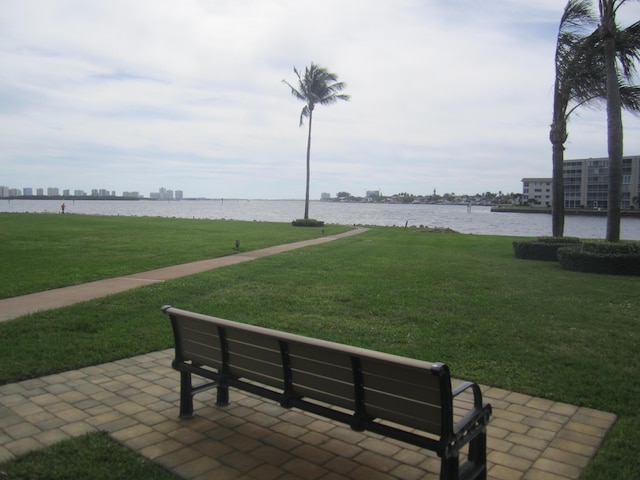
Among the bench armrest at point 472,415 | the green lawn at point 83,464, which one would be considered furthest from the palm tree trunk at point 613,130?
the green lawn at point 83,464

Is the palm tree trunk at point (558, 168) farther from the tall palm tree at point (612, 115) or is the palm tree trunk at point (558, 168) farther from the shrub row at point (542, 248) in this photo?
the tall palm tree at point (612, 115)

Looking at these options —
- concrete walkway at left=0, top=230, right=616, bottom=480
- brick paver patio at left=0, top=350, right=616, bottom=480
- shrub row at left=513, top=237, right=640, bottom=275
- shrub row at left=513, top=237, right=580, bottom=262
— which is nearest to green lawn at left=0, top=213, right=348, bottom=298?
concrete walkway at left=0, top=230, right=616, bottom=480

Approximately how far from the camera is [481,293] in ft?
32.8

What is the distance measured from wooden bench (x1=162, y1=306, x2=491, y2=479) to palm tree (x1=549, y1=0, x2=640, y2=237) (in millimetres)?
16480

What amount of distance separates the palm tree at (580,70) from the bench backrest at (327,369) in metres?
16.5

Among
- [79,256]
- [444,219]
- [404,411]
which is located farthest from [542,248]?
[444,219]

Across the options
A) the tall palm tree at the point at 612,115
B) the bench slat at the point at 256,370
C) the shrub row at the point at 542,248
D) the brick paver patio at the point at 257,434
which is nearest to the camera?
the brick paver patio at the point at 257,434

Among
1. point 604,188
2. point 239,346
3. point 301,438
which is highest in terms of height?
point 604,188

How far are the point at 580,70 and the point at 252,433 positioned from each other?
17613 millimetres

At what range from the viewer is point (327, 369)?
3.36 meters

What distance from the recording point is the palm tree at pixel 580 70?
15.9 meters

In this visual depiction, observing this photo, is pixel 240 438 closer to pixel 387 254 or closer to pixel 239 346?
pixel 239 346

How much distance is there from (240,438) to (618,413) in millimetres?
3210

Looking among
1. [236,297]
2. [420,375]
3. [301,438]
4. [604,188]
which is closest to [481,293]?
[236,297]
